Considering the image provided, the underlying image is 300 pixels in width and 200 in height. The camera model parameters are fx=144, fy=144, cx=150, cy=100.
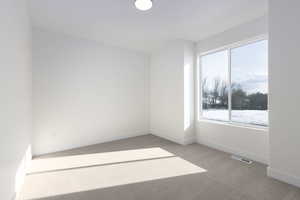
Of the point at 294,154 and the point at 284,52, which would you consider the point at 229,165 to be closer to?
the point at 294,154

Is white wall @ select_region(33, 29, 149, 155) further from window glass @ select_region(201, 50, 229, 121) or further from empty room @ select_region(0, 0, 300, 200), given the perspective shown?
window glass @ select_region(201, 50, 229, 121)

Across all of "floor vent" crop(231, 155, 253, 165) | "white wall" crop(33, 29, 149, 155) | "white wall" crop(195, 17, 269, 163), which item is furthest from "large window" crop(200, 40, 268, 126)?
"white wall" crop(33, 29, 149, 155)

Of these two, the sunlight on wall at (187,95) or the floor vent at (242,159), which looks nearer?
the floor vent at (242,159)

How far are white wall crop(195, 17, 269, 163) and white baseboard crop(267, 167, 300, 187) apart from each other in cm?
47

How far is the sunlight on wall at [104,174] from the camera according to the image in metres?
1.95

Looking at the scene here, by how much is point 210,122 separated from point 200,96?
738 millimetres

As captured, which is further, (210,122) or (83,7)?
(210,122)

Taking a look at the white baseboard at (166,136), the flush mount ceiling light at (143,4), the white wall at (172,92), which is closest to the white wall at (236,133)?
the white wall at (172,92)

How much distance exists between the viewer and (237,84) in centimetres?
316

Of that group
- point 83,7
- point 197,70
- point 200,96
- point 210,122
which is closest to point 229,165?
point 210,122

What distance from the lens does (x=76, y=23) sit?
2.92 meters

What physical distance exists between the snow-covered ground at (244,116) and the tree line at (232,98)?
84 millimetres

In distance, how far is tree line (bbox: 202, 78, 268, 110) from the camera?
2.83 metres

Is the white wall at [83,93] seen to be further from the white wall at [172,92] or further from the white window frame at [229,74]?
the white window frame at [229,74]
